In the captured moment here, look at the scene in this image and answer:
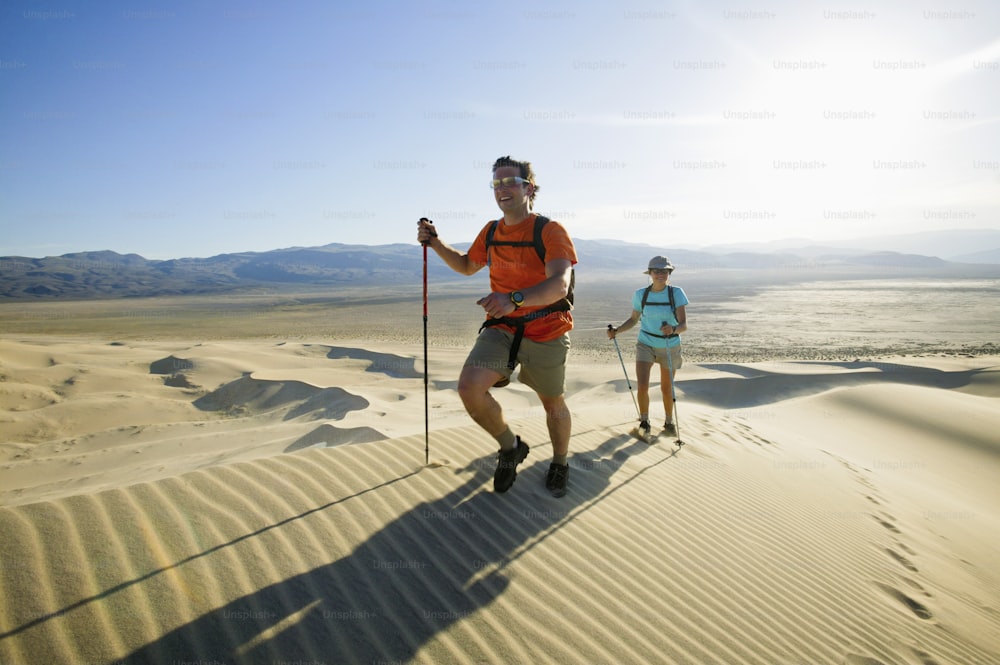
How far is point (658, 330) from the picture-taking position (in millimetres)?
5863

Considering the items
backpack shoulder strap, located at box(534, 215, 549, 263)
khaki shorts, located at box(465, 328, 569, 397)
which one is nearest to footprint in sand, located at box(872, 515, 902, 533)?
khaki shorts, located at box(465, 328, 569, 397)

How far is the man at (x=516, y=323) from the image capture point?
3.24m

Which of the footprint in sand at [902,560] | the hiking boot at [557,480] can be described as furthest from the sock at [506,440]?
the footprint in sand at [902,560]

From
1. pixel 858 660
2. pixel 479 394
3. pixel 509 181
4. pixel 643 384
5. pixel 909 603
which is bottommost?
pixel 909 603

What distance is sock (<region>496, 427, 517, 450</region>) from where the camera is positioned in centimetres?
350

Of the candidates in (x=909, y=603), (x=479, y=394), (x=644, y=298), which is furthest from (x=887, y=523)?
(x=479, y=394)

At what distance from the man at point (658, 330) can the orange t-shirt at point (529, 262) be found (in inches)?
99.4

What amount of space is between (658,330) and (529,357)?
3008mm

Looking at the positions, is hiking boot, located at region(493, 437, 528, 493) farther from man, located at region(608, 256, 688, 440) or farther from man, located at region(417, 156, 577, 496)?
man, located at region(608, 256, 688, 440)

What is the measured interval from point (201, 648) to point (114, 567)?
0.68 meters

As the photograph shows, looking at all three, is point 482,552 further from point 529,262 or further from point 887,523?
point 887,523

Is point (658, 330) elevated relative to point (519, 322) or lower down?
lower down

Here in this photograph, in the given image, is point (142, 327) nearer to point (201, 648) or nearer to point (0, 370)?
point (0, 370)

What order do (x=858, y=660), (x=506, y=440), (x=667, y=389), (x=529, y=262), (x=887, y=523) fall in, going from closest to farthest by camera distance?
(x=858, y=660) → (x=529, y=262) → (x=506, y=440) → (x=887, y=523) → (x=667, y=389)
